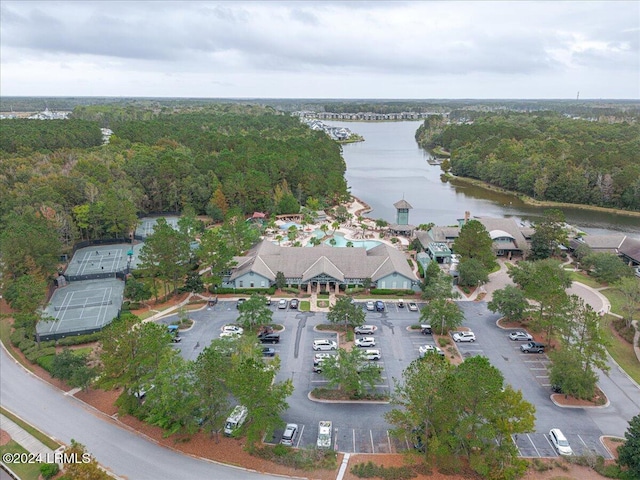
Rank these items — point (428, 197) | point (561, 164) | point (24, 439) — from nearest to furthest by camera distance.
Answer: point (24, 439) → point (561, 164) → point (428, 197)

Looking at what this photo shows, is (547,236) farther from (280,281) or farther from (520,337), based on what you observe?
(280,281)

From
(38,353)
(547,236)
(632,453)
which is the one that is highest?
(547,236)

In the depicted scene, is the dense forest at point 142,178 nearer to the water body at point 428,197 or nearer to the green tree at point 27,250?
the green tree at point 27,250

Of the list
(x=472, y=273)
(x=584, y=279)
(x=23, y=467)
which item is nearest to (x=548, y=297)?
(x=472, y=273)

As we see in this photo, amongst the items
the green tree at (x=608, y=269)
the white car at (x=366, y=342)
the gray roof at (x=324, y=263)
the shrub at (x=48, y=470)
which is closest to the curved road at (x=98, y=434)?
the shrub at (x=48, y=470)

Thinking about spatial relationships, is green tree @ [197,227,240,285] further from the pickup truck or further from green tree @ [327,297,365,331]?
the pickup truck

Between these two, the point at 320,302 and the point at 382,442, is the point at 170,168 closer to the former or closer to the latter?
the point at 320,302

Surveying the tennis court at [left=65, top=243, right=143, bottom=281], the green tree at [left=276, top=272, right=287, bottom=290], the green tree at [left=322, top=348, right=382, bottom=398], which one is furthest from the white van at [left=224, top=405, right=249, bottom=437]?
the tennis court at [left=65, top=243, right=143, bottom=281]
